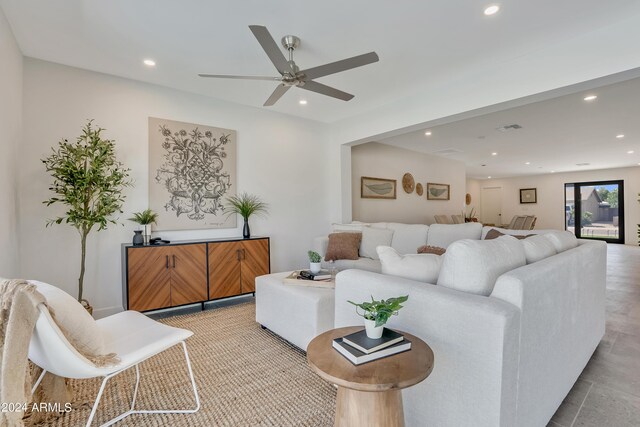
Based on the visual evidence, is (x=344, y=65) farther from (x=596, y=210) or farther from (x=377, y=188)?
(x=596, y=210)

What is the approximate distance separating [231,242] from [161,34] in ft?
7.54

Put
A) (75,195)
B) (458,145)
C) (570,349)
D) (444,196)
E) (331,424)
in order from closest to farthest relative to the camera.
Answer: (331,424) → (570,349) → (75,195) → (458,145) → (444,196)

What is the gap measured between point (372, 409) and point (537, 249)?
149 cm

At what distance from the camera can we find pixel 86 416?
70.0 inches

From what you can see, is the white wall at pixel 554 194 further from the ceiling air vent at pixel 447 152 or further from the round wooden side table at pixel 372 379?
the round wooden side table at pixel 372 379

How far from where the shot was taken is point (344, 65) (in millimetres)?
2395

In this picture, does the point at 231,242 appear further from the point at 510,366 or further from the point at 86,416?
the point at 510,366

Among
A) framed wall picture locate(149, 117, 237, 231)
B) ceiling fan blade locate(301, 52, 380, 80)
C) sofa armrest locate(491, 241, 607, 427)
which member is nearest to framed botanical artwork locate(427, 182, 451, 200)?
framed wall picture locate(149, 117, 237, 231)

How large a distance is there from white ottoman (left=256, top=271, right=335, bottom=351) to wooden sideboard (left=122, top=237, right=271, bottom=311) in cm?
98

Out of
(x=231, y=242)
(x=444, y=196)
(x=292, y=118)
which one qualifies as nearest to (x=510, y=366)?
(x=231, y=242)

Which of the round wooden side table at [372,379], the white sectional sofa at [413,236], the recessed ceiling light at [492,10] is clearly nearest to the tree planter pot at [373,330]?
the round wooden side table at [372,379]

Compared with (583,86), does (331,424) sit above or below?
below

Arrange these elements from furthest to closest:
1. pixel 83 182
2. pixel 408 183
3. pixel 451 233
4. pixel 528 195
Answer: pixel 528 195
pixel 408 183
pixel 451 233
pixel 83 182

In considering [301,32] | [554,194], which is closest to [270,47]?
[301,32]
